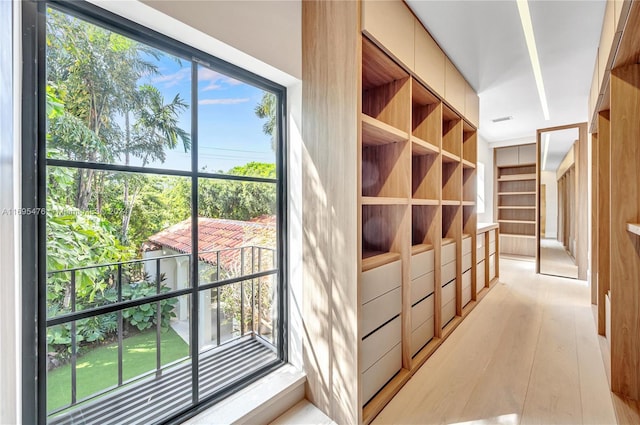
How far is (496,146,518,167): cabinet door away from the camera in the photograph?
20.2 feet

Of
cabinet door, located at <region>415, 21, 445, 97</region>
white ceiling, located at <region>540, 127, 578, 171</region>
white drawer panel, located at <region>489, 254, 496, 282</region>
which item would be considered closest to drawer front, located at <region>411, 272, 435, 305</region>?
cabinet door, located at <region>415, 21, 445, 97</region>

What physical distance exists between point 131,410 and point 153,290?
1.82 feet

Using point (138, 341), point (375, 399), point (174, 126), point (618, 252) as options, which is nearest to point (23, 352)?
point (138, 341)

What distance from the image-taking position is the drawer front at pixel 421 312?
2.07 meters

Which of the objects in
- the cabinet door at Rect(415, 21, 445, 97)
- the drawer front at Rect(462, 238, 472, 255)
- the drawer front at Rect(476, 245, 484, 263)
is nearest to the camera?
the cabinet door at Rect(415, 21, 445, 97)

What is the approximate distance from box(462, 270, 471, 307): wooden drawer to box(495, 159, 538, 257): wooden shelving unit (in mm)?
3717

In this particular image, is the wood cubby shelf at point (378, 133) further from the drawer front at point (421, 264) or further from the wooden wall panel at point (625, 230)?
the wooden wall panel at point (625, 230)

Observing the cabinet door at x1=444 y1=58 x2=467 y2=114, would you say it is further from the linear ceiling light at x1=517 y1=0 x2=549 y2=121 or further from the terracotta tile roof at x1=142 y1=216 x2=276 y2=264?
the terracotta tile roof at x1=142 y1=216 x2=276 y2=264

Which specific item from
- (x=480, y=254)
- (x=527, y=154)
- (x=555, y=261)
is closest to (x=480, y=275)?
(x=480, y=254)

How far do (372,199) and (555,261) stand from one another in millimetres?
4958

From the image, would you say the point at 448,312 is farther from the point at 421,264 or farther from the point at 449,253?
the point at 421,264

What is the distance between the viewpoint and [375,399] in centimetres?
167

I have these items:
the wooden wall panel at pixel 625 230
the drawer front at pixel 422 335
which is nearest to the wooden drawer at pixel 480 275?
the drawer front at pixel 422 335

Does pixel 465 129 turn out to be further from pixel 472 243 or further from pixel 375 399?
pixel 375 399
